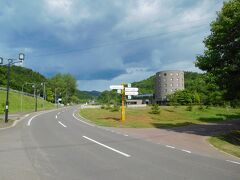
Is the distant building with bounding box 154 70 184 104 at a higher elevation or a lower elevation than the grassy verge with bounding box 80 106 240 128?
higher

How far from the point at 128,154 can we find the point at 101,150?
5.68 feet

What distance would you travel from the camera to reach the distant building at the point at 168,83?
13925 cm

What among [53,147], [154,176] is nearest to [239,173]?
[154,176]

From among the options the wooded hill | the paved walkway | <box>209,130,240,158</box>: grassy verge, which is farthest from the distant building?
<box>209,130,240,158</box>: grassy verge

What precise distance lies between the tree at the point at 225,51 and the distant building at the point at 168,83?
10918 cm

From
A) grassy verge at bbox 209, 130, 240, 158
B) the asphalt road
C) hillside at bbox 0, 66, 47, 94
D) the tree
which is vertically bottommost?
grassy verge at bbox 209, 130, 240, 158

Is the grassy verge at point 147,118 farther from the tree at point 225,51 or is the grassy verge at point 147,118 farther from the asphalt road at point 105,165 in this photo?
the asphalt road at point 105,165

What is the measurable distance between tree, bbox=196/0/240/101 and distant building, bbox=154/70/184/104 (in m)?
109

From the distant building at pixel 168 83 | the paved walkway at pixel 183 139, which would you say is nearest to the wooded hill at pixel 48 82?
the distant building at pixel 168 83

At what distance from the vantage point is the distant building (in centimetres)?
13925

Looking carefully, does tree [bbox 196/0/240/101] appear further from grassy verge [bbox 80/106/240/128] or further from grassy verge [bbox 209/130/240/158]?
grassy verge [bbox 80/106/240/128]

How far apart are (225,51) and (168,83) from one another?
112520 mm

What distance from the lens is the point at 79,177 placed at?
31.0 feet

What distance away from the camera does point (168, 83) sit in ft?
459
